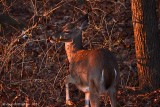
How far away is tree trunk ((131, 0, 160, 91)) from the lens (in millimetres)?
9695

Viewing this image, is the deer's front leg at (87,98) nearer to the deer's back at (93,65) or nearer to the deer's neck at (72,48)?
the deer's back at (93,65)

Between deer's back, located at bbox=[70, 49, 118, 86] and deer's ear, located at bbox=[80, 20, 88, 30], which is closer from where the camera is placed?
deer's back, located at bbox=[70, 49, 118, 86]

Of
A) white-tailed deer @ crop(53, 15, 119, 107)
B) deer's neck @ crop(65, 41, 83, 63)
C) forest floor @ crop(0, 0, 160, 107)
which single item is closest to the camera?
white-tailed deer @ crop(53, 15, 119, 107)

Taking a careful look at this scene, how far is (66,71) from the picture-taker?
32.1 ft

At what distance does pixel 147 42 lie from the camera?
9750mm

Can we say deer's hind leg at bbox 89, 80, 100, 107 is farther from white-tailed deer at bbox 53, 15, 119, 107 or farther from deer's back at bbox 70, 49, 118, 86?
deer's back at bbox 70, 49, 118, 86

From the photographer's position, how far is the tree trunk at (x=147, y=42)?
31.8ft

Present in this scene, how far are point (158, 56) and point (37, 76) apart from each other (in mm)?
2184

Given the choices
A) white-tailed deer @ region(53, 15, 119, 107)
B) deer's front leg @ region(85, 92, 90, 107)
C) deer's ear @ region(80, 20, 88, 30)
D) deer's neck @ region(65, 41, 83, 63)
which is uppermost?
deer's ear @ region(80, 20, 88, 30)

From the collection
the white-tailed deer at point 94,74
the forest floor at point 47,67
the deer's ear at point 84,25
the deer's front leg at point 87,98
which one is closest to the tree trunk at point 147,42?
the forest floor at point 47,67

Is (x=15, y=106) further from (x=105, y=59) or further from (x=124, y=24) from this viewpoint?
(x=124, y=24)

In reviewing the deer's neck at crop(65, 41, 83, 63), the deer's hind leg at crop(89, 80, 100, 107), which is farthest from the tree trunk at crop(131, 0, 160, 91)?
the deer's hind leg at crop(89, 80, 100, 107)

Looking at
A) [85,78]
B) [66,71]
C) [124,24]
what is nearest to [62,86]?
[66,71]

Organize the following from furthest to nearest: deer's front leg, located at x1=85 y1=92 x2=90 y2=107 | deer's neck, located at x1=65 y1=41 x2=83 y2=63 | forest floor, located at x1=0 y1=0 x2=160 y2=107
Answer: deer's neck, located at x1=65 y1=41 x2=83 y2=63, forest floor, located at x1=0 y1=0 x2=160 y2=107, deer's front leg, located at x1=85 y1=92 x2=90 y2=107
